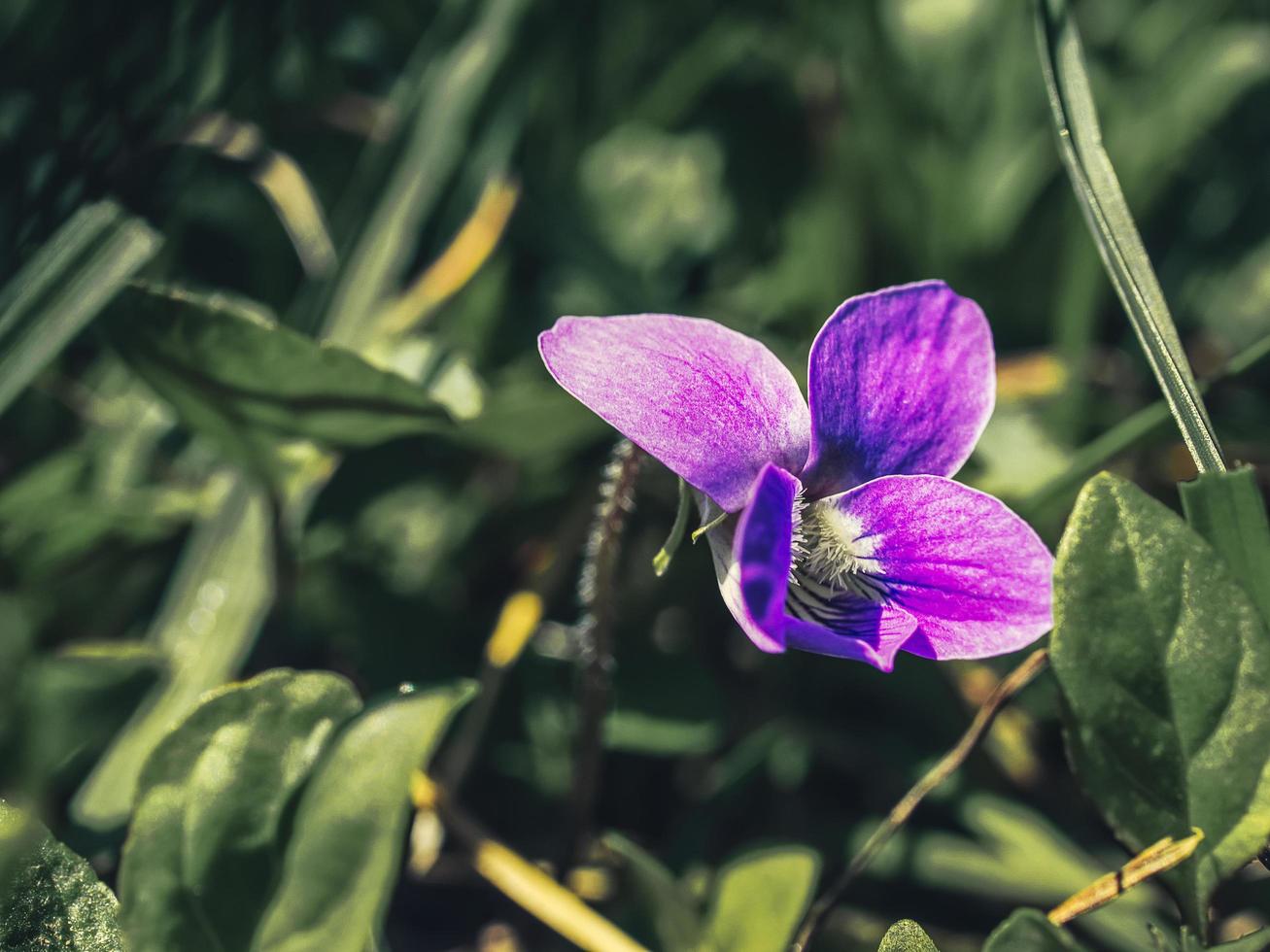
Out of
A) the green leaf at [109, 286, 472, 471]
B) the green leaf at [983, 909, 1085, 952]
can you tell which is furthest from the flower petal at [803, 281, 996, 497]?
the green leaf at [109, 286, 472, 471]

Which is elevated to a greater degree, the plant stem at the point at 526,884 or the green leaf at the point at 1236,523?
the green leaf at the point at 1236,523

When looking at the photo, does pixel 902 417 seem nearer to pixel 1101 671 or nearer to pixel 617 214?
pixel 1101 671

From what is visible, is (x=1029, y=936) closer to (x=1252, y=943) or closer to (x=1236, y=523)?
(x=1252, y=943)

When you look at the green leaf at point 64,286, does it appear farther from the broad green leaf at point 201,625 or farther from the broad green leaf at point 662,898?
the broad green leaf at point 662,898

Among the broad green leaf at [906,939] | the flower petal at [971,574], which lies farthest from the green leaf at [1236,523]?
the broad green leaf at [906,939]

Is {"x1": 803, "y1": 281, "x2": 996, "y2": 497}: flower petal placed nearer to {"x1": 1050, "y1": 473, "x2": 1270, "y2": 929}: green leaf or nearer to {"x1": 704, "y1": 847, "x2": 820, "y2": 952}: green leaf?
{"x1": 1050, "y1": 473, "x2": 1270, "y2": 929}: green leaf

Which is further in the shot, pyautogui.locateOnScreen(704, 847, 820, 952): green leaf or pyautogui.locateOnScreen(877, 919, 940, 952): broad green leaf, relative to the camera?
pyautogui.locateOnScreen(704, 847, 820, 952): green leaf

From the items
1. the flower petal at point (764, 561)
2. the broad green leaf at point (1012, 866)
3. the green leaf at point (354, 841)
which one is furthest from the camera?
the broad green leaf at point (1012, 866)
